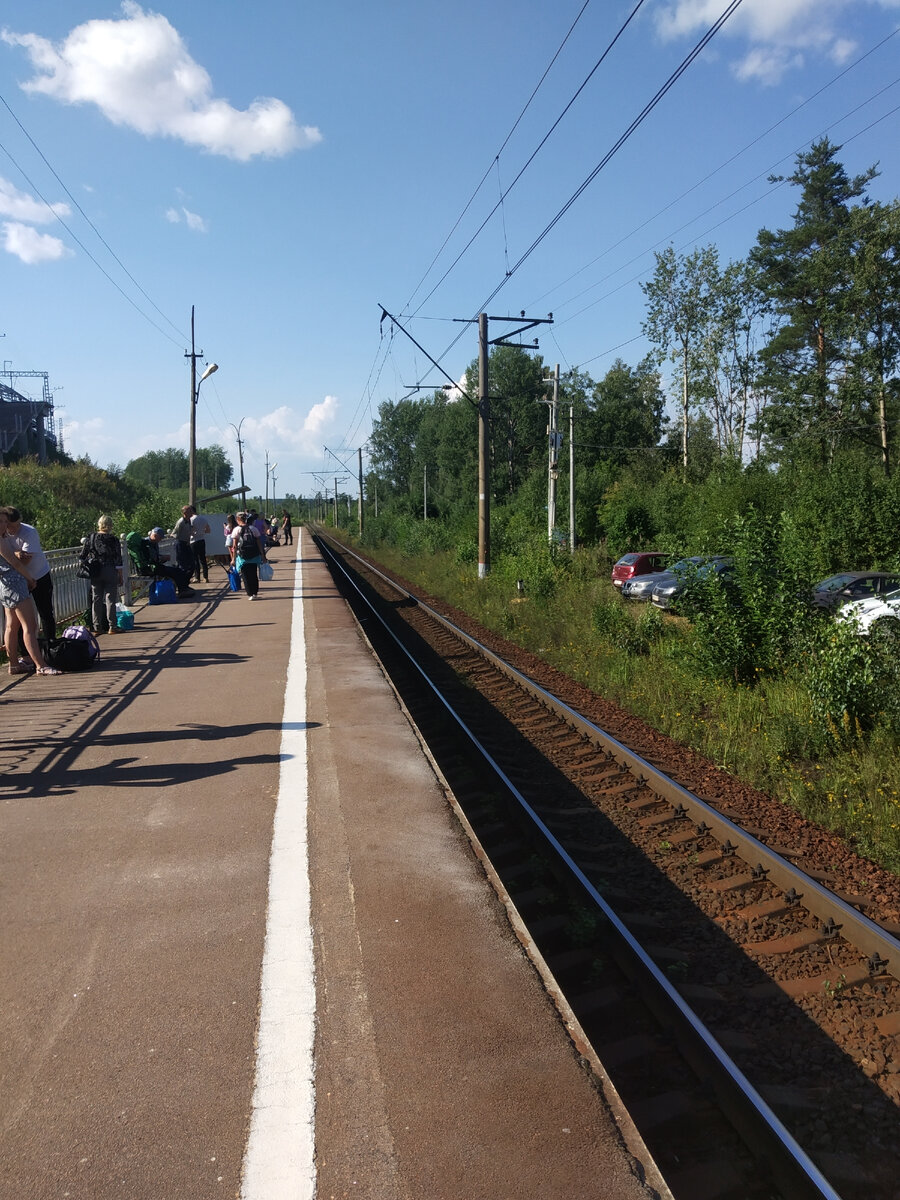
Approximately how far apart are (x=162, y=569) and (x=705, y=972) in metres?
16.0

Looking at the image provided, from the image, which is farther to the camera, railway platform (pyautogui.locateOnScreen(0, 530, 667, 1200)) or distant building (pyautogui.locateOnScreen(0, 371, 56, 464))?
distant building (pyautogui.locateOnScreen(0, 371, 56, 464))

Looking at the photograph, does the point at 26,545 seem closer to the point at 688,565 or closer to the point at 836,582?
the point at 688,565

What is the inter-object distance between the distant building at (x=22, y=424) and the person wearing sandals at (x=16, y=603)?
6544 cm

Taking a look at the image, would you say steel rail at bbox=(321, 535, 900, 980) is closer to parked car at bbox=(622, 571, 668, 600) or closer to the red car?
parked car at bbox=(622, 571, 668, 600)

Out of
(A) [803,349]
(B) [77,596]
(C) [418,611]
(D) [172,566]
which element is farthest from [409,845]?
(A) [803,349]

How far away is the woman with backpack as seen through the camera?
1825 centimetres

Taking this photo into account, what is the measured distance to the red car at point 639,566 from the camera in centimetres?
2764

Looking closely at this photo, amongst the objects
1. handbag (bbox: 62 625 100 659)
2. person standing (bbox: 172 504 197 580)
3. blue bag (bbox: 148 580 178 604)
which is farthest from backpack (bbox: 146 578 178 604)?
handbag (bbox: 62 625 100 659)

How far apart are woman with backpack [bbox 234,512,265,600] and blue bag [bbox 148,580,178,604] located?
152 centimetres

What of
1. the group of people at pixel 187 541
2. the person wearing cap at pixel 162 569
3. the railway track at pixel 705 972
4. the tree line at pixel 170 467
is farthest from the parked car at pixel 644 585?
the tree line at pixel 170 467

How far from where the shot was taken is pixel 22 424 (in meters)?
72.4

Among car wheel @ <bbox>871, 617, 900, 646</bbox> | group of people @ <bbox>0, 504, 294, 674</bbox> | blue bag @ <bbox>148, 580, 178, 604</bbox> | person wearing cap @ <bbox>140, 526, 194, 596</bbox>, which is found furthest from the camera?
person wearing cap @ <bbox>140, 526, 194, 596</bbox>

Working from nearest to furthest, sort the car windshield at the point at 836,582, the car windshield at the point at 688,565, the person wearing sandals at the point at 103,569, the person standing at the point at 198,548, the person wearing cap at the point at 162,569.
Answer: the car windshield at the point at 688,565
the person wearing sandals at the point at 103,569
the car windshield at the point at 836,582
the person wearing cap at the point at 162,569
the person standing at the point at 198,548

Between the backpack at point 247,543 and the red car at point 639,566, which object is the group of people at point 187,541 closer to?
the backpack at point 247,543
